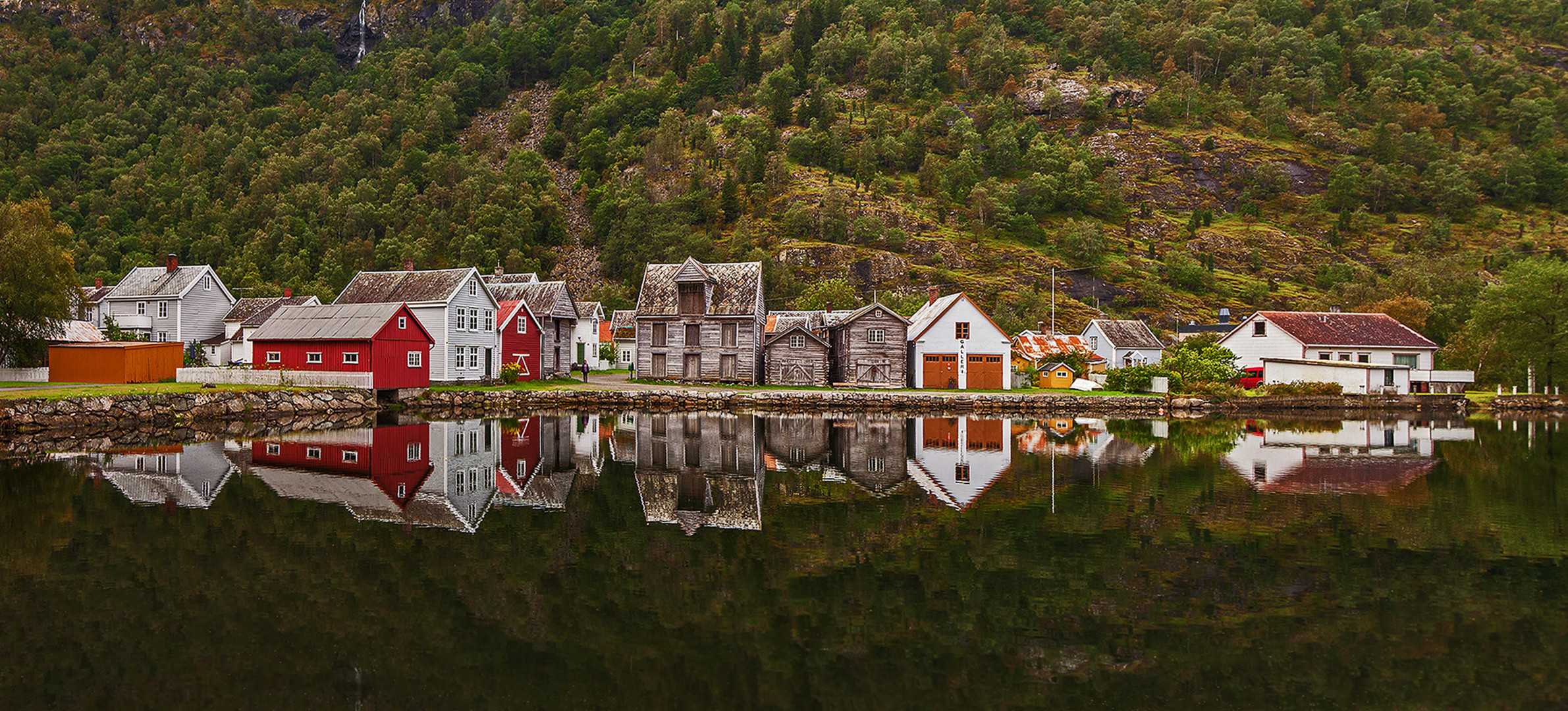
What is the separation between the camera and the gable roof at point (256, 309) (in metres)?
57.6

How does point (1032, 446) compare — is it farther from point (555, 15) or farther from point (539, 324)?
point (555, 15)

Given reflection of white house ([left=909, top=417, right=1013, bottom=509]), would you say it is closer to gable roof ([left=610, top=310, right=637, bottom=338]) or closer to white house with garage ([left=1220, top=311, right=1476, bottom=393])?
white house with garage ([left=1220, top=311, right=1476, bottom=393])

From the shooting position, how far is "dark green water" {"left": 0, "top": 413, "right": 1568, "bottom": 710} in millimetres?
8172

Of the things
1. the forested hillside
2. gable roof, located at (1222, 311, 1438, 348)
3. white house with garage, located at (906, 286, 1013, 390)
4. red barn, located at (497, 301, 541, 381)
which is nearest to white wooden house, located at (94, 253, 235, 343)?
the forested hillside

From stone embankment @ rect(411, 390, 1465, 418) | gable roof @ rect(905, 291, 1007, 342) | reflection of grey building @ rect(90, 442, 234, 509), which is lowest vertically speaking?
reflection of grey building @ rect(90, 442, 234, 509)

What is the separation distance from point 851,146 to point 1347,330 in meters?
82.3

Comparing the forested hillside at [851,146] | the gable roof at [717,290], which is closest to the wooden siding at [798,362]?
the gable roof at [717,290]

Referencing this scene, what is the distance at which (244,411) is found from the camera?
35094 mm

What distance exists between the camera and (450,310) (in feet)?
151

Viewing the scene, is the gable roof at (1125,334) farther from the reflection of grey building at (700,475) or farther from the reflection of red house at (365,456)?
the reflection of red house at (365,456)

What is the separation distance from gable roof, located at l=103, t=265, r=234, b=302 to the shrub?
235 ft

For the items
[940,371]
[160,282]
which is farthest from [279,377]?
[940,371]

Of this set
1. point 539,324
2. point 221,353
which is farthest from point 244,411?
point 221,353

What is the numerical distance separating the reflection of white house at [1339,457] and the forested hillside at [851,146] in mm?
33572
